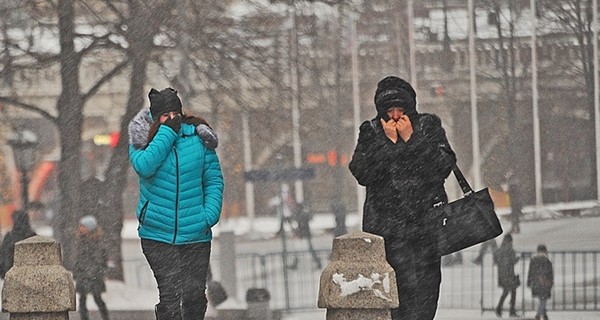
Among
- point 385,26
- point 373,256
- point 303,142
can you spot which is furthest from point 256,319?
point 303,142

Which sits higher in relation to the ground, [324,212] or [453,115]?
[453,115]

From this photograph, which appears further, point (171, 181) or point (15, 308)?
point (15, 308)

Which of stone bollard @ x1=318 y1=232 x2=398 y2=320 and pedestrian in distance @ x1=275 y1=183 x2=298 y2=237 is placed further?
pedestrian in distance @ x1=275 y1=183 x2=298 y2=237

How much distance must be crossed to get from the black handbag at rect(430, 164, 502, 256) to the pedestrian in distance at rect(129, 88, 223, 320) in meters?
1.31

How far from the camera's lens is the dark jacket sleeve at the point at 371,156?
7496 millimetres

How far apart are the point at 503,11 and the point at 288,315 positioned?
12.0 metres

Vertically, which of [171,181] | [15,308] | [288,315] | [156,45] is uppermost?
[156,45]

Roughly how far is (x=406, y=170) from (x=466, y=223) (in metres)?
0.45

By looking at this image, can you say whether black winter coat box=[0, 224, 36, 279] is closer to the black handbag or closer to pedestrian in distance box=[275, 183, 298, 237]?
the black handbag

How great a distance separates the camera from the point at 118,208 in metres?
23.4

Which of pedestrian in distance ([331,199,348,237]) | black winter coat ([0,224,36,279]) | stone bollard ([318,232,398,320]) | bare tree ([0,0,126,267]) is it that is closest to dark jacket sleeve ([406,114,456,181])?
stone bollard ([318,232,398,320])

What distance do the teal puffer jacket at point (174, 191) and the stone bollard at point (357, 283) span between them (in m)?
0.77

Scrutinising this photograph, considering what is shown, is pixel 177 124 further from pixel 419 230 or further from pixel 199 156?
pixel 419 230

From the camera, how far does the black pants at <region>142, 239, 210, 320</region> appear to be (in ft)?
25.7
